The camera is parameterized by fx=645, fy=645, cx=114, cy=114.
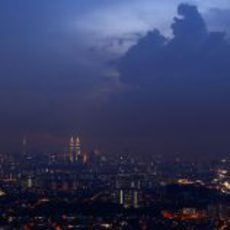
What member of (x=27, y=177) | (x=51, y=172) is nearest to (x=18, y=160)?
(x=51, y=172)

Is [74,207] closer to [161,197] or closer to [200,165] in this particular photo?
[161,197]

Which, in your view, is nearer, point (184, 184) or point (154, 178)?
point (184, 184)

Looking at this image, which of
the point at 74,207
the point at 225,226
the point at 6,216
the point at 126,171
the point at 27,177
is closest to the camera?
the point at 225,226

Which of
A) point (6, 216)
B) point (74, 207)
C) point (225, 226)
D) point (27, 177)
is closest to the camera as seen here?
point (225, 226)

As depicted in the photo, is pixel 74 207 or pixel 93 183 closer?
pixel 74 207

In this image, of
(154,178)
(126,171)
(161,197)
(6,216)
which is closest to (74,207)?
(6,216)

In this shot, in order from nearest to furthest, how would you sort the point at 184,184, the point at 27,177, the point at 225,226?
the point at 225,226, the point at 184,184, the point at 27,177

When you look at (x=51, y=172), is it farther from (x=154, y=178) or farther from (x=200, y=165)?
(x=200, y=165)

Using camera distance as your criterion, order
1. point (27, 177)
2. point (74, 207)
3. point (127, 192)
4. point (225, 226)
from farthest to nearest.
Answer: point (27, 177), point (127, 192), point (74, 207), point (225, 226)
